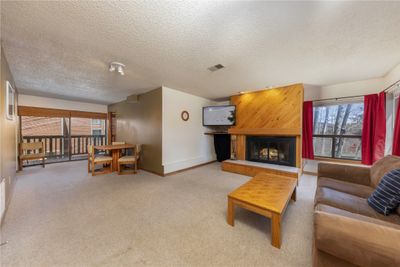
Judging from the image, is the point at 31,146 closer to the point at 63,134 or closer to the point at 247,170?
Answer: the point at 63,134

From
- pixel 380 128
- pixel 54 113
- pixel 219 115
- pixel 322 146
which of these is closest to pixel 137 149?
pixel 219 115

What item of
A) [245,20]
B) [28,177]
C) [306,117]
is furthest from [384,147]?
[28,177]

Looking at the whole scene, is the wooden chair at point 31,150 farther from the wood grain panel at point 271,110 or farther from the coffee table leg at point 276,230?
the coffee table leg at point 276,230

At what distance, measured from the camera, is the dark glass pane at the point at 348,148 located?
335 cm

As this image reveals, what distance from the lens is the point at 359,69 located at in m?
2.57

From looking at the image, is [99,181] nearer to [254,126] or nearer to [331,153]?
[254,126]

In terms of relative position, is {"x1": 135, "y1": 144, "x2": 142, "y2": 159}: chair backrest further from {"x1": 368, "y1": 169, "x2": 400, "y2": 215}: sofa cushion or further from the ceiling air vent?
{"x1": 368, "y1": 169, "x2": 400, "y2": 215}: sofa cushion

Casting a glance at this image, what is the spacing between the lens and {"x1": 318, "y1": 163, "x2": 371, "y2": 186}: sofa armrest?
1.99 m

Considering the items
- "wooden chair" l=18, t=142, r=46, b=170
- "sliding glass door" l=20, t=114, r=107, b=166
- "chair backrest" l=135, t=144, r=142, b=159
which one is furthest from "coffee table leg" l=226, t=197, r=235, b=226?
"sliding glass door" l=20, t=114, r=107, b=166

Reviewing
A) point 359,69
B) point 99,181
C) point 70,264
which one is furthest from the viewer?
point 99,181

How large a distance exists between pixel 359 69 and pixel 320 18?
202cm

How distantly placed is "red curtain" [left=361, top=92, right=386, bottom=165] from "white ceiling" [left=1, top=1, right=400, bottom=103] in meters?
0.52

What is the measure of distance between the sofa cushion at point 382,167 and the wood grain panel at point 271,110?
158cm

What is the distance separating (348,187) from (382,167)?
0.43 metres
